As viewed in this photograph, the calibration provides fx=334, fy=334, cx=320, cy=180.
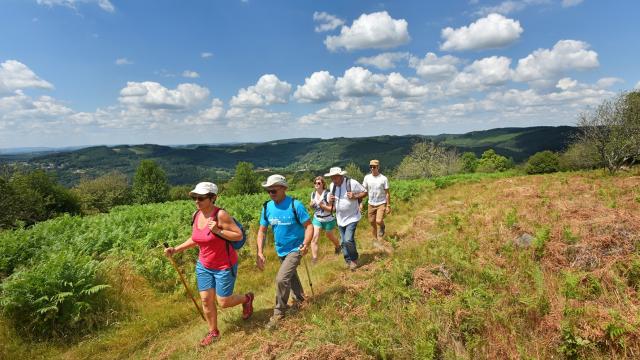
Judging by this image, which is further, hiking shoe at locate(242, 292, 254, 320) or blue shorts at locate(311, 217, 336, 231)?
blue shorts at locate(311, 217, 336, 231)

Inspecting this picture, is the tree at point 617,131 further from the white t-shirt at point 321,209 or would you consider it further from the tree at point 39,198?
the tree at point 39,198

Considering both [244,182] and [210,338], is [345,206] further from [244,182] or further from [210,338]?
[244,182]

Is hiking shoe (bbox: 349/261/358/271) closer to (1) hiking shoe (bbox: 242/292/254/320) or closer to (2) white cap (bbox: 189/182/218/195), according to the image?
(1) hiking shoe (bbox: 242/292/254/320)

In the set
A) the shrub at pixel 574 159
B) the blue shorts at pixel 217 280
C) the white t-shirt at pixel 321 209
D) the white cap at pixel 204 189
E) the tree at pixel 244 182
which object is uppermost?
the white cap at pixel 204 189

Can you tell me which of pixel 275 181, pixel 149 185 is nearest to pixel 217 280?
pixel 275 181

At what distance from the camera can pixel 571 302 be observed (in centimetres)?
474

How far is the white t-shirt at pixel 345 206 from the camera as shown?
8.27 metres

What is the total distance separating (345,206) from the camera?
326 inches

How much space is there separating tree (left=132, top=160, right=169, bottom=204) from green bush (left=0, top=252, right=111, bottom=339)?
68.5 m

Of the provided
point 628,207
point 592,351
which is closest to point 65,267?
point 592,351

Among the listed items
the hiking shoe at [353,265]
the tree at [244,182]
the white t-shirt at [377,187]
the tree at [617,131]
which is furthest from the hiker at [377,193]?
the tree at [244,182]

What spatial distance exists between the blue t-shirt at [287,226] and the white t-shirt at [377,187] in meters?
4.37

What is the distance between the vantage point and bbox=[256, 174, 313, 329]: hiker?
580cm

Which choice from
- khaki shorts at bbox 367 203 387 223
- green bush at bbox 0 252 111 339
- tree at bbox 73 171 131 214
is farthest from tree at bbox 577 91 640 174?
tree at bbox 73 171 131 214
